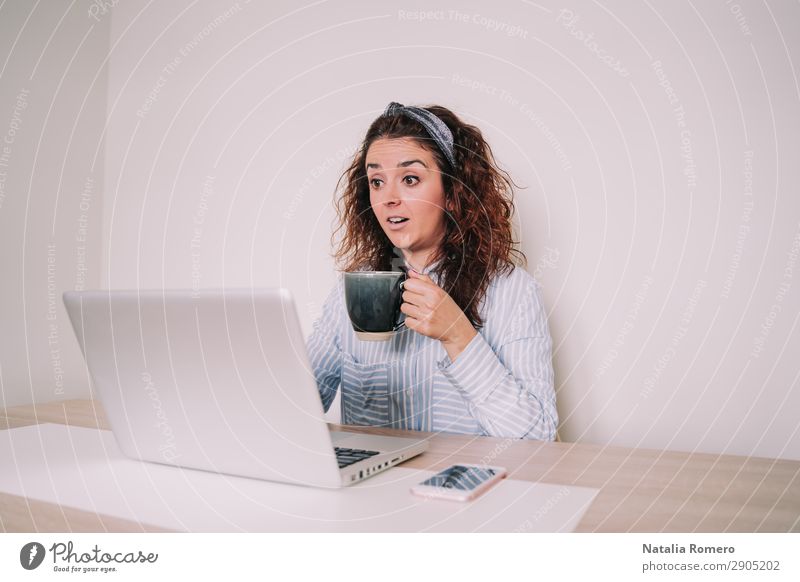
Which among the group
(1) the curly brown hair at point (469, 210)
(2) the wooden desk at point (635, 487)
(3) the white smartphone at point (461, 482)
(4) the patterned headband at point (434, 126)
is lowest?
(2) the wooden desk at point (635, 487)

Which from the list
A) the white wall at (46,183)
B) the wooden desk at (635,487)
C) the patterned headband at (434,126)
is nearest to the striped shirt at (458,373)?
the wooden desk at (635,487)

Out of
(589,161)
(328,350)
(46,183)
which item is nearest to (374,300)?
(328,350)

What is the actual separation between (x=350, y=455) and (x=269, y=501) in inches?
5.5

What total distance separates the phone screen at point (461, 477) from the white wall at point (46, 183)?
131cm

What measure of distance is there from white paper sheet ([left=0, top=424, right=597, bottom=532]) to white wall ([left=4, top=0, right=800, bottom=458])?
66cm

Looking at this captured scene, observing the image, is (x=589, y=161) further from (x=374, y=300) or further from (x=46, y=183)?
(x=46, y=183)

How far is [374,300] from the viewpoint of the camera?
81 cm

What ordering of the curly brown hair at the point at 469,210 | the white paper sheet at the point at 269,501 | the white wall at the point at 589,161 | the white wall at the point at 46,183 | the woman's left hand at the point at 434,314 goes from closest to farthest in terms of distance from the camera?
the white paper sheet at the point at 269,501, the woman's left hand at the point at 434,314, the white wall at the point at 589,161, the curly brown hair at the point at 469,210, the white wall at the point at 46,183

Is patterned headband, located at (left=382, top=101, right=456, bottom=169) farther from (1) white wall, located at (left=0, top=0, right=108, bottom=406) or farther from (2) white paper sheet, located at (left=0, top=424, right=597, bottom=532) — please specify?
(1) white wall, located at (left=0, top=0, right=108, bottom=406)

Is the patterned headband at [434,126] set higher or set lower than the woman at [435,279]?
higher

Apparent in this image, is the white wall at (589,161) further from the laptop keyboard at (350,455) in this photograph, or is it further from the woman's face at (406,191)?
the laptop keyboard at (350,455)

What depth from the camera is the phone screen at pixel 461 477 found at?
587 millimetres

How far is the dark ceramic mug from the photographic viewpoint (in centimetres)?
80
